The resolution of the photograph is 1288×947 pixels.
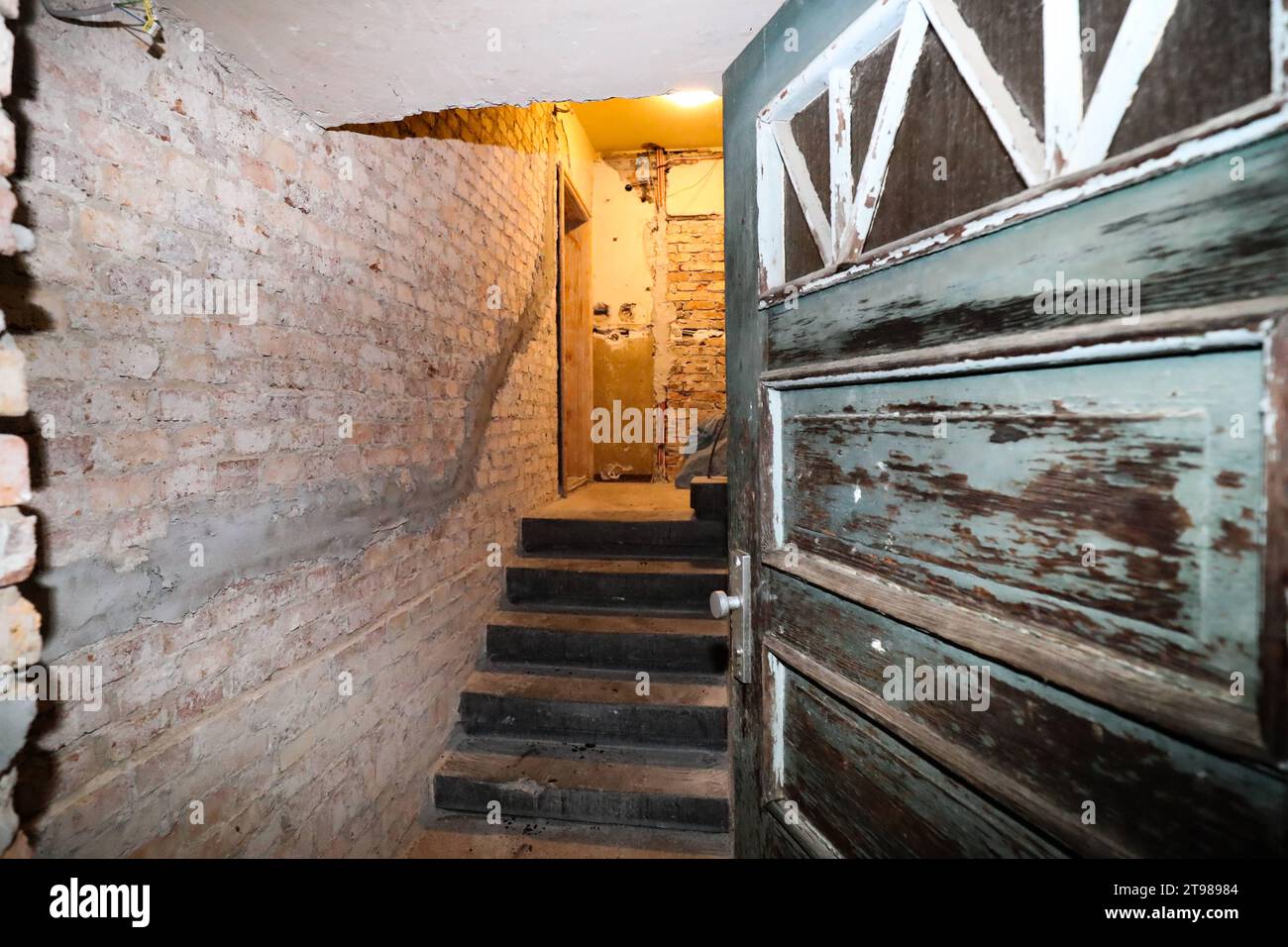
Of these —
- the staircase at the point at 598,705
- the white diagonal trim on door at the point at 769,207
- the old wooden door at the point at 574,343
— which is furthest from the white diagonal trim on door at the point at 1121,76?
the old wooden door at the point at 574,343

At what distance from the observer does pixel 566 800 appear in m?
2.43

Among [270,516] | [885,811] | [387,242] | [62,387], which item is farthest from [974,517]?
[387,242]

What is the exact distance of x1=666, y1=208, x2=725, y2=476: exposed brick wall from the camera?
20.2 feet

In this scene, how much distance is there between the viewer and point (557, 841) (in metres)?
2.32

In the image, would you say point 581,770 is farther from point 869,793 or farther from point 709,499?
point 869,793

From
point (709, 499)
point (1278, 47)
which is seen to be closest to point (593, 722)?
point (709, 499)

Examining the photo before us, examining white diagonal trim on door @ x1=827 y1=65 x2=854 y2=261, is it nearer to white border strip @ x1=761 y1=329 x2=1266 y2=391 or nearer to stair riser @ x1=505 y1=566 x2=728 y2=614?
white border strip @ x1=761 y1=329 x2=1266 y2=391

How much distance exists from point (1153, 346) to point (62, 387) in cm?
171

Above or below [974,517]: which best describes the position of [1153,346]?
above

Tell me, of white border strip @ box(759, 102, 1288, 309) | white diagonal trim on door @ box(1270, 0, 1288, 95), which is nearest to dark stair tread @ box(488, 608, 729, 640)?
white border strip @ box(759, 102, 1288, 309)

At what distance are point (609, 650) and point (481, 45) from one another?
2578 mm
